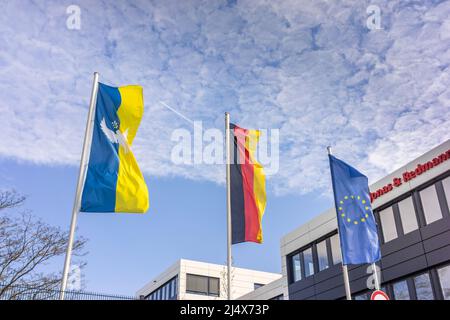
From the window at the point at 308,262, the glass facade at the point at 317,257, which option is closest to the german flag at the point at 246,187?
the glass facade at the point at 317,257

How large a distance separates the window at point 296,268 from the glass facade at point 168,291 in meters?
21.2

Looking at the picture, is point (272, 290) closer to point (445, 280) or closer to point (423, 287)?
point (423, 287)

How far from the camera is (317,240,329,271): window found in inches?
1102

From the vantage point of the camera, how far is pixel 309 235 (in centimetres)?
2983

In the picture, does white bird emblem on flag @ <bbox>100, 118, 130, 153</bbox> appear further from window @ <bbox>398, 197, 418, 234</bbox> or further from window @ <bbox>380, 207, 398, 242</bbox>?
window @ <bbox>380, 207, 398, 242</bbox>

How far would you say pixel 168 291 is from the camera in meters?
52.4

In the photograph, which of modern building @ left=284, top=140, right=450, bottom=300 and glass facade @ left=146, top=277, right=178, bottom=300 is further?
glass facade @ left=146, top=277, right=178, bottom=300

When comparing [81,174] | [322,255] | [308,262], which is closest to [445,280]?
[322,255]

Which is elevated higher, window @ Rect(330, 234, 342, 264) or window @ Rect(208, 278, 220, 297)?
window @ Rect(208, 278, 220, 297)

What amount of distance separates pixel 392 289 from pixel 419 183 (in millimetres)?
5331

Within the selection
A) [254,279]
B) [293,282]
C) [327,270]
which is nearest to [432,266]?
[327,270]

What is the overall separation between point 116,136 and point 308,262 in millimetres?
19836

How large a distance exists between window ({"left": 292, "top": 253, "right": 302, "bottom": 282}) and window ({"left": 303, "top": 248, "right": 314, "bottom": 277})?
2.38 feet

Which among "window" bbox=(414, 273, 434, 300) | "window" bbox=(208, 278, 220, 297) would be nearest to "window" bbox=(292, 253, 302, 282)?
"window" bbox=(414, 273, 434, 300)
